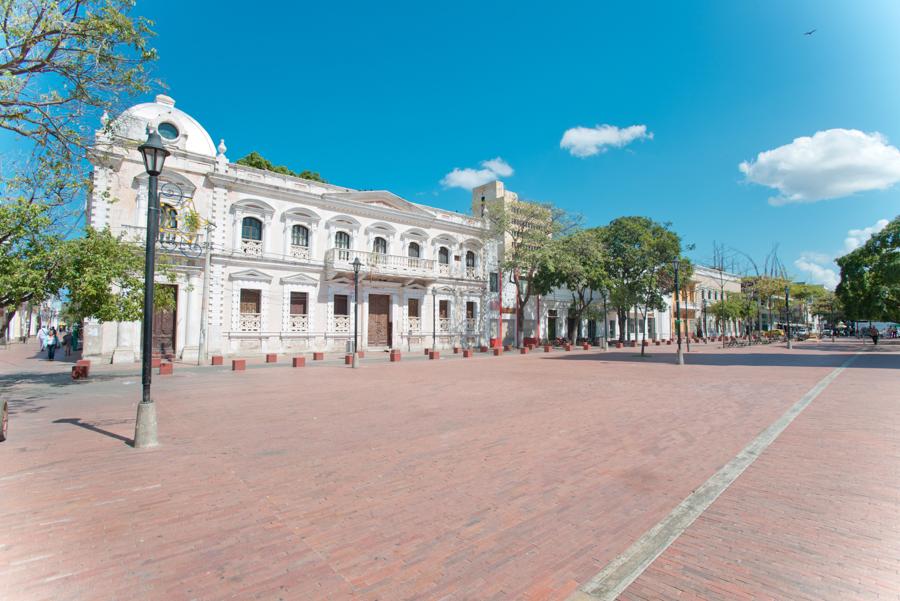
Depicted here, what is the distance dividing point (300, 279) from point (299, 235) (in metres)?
2.69

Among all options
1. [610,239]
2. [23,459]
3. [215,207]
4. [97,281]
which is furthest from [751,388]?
[610,239]

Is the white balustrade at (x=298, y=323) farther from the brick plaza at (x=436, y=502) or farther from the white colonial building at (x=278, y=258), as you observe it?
the brick plaza at (x=436, y=502)

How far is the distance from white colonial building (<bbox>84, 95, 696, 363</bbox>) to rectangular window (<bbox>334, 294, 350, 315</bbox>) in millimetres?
77

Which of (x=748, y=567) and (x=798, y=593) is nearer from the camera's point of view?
(x=798, y=593)

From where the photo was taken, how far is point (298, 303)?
86.1 ft

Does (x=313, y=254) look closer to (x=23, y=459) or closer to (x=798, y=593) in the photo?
(x=23, y=459)

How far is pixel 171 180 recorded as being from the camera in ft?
73.2

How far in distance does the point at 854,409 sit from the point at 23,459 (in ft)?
46.8

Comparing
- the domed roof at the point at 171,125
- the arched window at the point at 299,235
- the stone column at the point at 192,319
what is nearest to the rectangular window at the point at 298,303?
the arched window at the point at 299,235

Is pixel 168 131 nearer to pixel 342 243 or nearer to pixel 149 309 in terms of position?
pixel 342 243

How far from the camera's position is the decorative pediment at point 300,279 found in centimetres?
2536

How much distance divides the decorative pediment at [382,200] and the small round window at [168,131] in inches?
322

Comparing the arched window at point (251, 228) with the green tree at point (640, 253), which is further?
the green tree at point (640, 253)

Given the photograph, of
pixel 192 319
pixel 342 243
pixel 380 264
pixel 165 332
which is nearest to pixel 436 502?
pixel 192 319
